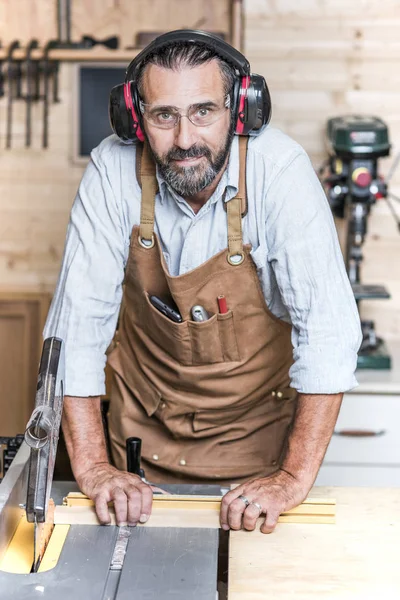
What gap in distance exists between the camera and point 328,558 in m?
1.42

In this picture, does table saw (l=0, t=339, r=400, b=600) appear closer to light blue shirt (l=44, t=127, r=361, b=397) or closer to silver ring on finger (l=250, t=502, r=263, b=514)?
silver ring on finger (l=250, t=502, r=263, b=514)

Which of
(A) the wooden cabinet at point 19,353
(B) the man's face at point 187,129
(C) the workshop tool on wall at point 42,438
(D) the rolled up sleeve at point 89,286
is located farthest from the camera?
(A) the wooden cabinet at point 19,353

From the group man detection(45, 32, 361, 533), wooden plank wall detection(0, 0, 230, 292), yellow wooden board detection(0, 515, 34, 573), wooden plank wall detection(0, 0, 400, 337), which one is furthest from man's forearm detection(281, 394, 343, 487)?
wooden plank wall detection(0, 0, 230, 292)

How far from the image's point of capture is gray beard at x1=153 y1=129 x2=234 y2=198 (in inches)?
67.9

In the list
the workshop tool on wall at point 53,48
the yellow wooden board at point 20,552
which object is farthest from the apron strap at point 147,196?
the workshop tool on wall at point 53,48

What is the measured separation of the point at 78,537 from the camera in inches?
58.2

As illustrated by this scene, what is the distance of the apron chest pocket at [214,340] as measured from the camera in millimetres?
1904

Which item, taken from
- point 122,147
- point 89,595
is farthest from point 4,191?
point 89,595

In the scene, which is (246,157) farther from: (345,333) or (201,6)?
(201,6)

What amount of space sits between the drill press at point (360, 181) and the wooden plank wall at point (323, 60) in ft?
0.74

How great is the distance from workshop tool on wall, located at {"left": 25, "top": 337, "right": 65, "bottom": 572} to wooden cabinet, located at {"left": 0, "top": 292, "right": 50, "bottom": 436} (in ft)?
6.94

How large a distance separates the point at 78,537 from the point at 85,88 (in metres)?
2.16

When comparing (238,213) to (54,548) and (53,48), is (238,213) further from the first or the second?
(53,48)

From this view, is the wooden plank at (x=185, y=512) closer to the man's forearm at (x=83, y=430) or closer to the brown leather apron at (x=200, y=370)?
the man's forearm at (x=83, y=430)
